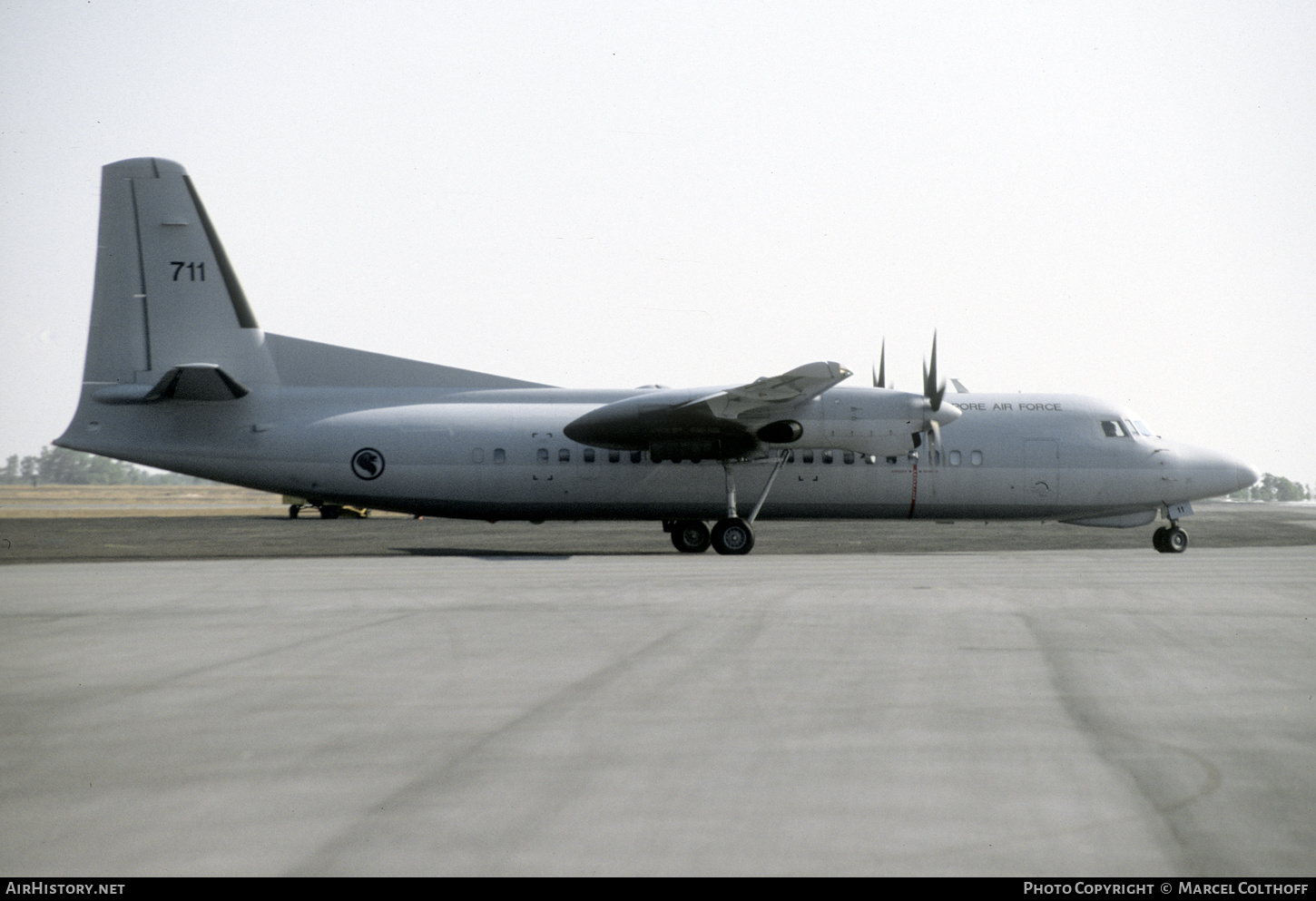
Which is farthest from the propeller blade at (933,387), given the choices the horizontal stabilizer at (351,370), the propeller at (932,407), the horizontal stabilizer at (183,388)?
the horizontal stabilizer at (183,388)

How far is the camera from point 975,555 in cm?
2500

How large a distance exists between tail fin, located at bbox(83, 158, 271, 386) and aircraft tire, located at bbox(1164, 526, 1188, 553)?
2361cm

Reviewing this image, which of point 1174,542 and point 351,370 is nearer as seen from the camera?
point 1174,542

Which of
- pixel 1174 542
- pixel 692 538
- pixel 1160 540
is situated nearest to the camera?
pixel 1174 542

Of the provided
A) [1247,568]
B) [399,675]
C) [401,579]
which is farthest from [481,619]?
[1247,568]

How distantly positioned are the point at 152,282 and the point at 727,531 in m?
15.7

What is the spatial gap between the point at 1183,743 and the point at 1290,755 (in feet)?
1.81

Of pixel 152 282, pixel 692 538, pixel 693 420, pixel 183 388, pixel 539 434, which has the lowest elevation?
pixel 692 538

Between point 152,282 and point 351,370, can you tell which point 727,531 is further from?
point 152,282

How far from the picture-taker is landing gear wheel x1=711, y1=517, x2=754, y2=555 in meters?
26.4

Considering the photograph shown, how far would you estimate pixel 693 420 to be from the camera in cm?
2603

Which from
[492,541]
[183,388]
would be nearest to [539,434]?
[492,541]

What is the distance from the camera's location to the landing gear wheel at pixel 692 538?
27.8 m

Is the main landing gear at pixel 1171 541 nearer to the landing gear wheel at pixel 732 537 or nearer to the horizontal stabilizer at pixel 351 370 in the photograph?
the landing gear wheel at pixel 732 537
